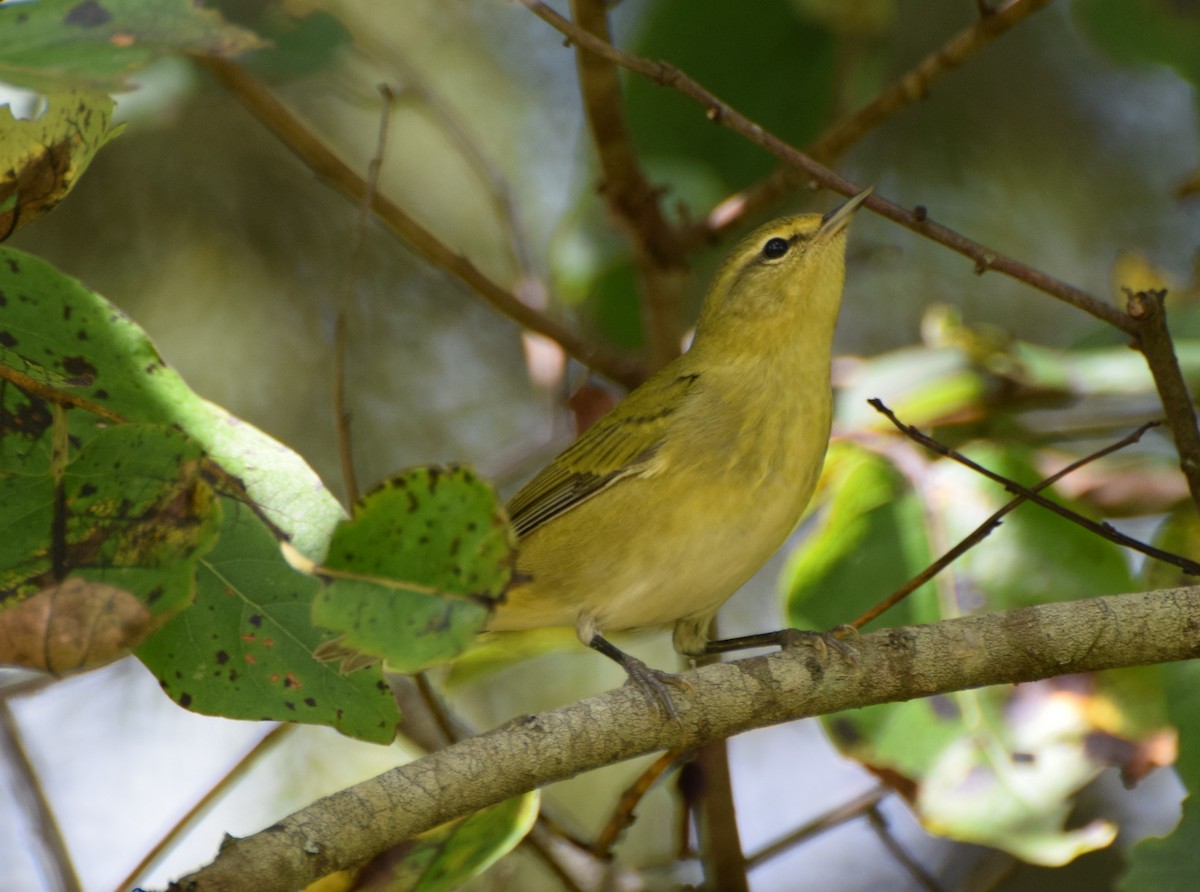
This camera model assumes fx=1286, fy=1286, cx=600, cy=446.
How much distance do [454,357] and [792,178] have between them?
2.94m

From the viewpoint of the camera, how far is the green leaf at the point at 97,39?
5.45ft

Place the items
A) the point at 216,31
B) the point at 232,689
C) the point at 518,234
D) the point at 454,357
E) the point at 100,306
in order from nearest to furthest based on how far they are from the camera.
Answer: the point at 216,31
the point at 232,689
the point at 100,306
the point at 518,234
the point at 454,357

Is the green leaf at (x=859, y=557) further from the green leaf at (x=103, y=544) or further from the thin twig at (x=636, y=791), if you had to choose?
the green leaf at (x=103, y=544)

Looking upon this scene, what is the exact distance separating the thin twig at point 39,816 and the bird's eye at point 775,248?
2.40 meters

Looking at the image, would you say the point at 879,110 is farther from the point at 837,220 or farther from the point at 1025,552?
the point at 1025,552

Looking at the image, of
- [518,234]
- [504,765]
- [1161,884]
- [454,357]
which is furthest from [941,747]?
[454,357]

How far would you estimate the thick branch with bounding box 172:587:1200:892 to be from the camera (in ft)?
5.77

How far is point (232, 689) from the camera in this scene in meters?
1.88

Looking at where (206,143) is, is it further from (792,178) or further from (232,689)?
(232,689)

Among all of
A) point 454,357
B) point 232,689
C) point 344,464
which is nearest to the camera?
point 232,689

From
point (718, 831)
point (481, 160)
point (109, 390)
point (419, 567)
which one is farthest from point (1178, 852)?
point (481, 160)

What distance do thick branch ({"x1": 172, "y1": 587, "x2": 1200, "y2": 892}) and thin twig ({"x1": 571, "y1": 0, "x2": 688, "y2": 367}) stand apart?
5.36 feet

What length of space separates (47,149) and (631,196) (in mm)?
1947

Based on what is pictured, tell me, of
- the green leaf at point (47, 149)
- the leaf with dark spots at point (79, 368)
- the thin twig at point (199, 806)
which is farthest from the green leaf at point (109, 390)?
the thin twig at point (199, 806)
